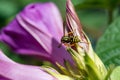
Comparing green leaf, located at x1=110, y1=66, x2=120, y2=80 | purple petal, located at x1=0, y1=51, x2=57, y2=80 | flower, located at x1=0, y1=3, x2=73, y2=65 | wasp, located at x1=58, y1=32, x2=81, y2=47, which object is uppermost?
flower, located at x1=0, y1=3, x2=73, y2=65

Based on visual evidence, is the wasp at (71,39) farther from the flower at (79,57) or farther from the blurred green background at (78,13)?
the blurred green background at (78,13)

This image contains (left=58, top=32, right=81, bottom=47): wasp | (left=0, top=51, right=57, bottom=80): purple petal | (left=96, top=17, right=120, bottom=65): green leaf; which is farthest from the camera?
(left=96, top=17, right=120, bottom=65): green leaf

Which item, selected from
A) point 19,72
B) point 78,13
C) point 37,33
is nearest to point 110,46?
point 37,33

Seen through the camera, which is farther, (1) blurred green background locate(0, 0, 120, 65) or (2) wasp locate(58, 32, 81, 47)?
(1) blurred green background locate(0, 0, 120, 65)

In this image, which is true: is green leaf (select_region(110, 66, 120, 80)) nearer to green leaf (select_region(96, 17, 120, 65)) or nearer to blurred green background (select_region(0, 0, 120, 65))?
green leaf (select_region(96, 17, 120, 65))

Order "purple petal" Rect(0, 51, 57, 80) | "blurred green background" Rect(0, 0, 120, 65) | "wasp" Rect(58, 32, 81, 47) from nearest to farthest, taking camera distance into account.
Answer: "purple petal" Rect(0, 51, 57, 80) < "wasp" Rect(58, 32, 81, 47) < "blurred green background" Rect(0, 0, 120, 65)

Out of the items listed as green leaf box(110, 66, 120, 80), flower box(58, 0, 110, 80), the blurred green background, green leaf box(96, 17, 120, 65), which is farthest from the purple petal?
the blurred green background

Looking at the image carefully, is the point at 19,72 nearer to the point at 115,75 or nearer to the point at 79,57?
the point at 79,57
